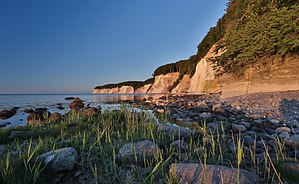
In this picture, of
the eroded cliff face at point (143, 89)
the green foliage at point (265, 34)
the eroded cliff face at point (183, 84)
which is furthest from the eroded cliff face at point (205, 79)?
the eroded cliff face at point (143, 89)

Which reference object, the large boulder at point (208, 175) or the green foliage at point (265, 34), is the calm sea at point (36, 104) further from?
the green foliage at point (265, 34)

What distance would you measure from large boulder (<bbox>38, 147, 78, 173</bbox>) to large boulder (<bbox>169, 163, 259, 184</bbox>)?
1.18 m

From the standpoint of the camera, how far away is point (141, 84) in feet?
257

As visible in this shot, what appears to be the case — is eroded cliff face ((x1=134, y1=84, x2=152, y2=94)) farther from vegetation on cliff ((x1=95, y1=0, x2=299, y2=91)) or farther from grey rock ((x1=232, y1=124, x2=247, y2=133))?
grey rock ((x1=232, y1=124, x2=247, y2=133))

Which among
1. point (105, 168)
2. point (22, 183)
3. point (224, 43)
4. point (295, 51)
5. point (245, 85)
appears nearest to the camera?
point (22, 183)

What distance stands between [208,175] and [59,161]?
1.59 m

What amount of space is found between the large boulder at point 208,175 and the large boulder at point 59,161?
1.18 meters

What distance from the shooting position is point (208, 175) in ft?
4.90

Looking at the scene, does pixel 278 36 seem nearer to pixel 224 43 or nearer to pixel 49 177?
pixel 224 43

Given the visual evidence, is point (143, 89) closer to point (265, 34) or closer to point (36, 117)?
point (265, 34)

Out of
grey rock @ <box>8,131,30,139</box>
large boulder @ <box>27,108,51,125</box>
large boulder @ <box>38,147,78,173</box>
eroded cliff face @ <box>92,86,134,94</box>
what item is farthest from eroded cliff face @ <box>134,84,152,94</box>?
large boulder @ <box>38,147,78,173</box>

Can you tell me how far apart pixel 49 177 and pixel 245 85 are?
42.8 ft

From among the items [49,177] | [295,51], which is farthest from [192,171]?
[295,51]

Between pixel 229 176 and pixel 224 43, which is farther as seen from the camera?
pixel 224 43
